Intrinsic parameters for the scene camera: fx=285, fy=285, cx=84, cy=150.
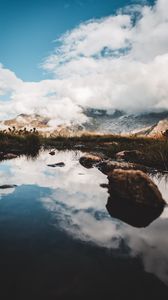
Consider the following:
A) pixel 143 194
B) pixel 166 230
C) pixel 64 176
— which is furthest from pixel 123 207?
pixel 64 176

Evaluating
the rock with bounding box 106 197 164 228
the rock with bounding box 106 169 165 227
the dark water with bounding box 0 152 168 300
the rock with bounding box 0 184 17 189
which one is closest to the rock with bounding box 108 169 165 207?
the rock with bounding box 106 169 165 227

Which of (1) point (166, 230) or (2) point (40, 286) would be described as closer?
(2) point (40, 286)

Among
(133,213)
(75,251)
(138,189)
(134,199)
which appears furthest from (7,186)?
(75,251)

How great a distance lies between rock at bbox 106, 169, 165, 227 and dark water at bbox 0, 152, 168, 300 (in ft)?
0.98

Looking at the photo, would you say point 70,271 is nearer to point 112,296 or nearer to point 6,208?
point 112,296

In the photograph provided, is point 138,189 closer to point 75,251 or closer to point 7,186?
point 75,251

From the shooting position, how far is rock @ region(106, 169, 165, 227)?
7.04 meters

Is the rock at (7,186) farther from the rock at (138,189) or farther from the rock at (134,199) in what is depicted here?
the rock at (138,189)

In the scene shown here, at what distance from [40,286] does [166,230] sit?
10.8 feet

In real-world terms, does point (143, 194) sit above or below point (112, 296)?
above

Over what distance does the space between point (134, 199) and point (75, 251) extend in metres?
3.29

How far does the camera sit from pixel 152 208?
294 inches

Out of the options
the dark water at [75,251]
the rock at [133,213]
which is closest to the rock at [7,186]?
the dark water at [75,251]

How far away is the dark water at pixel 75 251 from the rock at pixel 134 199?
299mm
